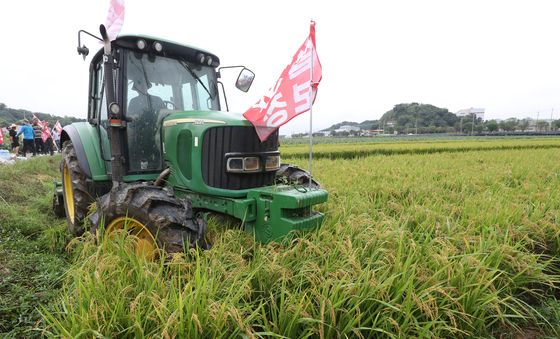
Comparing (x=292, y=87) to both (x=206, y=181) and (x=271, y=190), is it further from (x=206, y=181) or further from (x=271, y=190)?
(x=206, y=181)

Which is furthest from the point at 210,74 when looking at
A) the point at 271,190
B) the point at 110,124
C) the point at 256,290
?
the point at 256,290

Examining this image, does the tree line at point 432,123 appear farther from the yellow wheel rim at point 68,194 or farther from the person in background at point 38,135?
the yellow wheel rim at point 68,194

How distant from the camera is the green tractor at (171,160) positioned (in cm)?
259

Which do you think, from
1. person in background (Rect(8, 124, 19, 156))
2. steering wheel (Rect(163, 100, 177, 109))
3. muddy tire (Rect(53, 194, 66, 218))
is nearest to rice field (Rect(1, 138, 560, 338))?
steering wheel (Rect(163, 100, 177, 109))

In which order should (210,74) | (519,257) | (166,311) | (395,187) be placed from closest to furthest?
(166,311) < (519,257) < (210,74) < (395,187)

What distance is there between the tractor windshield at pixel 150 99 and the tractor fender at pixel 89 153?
47 centimetres

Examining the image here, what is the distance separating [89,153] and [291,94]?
7.89 feet

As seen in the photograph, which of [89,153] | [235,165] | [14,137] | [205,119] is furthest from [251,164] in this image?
[14,137]

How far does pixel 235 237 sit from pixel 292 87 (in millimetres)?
1396

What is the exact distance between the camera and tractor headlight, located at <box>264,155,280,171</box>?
3.17 m

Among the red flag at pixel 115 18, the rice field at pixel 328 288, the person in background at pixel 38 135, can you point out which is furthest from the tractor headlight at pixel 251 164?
the person in background at pixel 38 135

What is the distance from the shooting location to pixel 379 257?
96.8 inches

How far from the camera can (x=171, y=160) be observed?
320 cm

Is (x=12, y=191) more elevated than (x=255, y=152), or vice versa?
(x=255, y=152)
